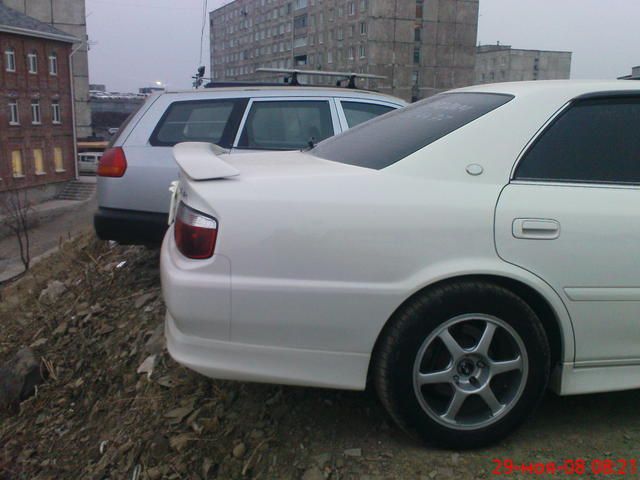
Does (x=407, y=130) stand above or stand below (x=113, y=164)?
above

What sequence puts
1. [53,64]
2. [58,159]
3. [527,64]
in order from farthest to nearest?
1. [527,64]
2. [58,159]
3. [53,64]

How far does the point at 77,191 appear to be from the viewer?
4966 centimetres

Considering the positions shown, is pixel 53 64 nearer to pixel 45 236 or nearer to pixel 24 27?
pixel 24 27

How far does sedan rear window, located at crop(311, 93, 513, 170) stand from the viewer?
2943 mm

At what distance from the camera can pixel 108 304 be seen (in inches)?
Answer: 211

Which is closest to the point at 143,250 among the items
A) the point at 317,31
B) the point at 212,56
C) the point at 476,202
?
the point at 476,202

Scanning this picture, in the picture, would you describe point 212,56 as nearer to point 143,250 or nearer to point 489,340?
point 143,250

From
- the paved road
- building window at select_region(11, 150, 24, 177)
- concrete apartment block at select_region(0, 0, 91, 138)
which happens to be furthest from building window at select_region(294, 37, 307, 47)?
building window at select_region(11, 150, 24, 177)

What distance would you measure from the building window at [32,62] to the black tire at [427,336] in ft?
156

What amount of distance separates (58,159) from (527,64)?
127ft

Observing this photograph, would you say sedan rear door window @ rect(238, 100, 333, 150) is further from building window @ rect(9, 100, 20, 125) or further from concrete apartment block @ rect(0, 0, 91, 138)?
concrete apartment block @ rect(0, 0, 91, 138)

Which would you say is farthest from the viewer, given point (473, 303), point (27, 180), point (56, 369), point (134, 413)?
point (27, 180)

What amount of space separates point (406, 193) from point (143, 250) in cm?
429
